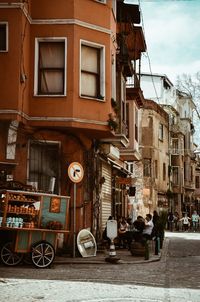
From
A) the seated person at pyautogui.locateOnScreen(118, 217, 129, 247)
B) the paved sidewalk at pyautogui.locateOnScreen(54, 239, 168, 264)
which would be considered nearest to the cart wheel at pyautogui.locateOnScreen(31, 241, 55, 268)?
the paved sidewalk at pyautogui.locateOnScreen(54, 239, 168, 264)

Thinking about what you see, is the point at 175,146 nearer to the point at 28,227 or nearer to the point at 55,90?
the point at 55,90

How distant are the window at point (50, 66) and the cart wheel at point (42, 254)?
581 centimetres

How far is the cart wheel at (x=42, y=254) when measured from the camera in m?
14.4

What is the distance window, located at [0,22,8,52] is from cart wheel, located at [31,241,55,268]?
6434 millimetres

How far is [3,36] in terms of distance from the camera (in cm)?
1778

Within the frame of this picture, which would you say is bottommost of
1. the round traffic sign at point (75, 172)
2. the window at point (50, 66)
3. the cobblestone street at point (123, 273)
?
the cobblestone street at point (123, 273)

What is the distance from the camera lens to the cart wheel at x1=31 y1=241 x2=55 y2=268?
14375mm

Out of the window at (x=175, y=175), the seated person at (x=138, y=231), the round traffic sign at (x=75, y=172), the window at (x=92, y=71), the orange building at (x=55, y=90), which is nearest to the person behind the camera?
the round traffic sign at (x=75, y=172)

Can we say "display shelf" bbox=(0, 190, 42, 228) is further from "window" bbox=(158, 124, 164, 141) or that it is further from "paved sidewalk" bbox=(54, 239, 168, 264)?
"window" bbox=(158, 124, 164, 141)

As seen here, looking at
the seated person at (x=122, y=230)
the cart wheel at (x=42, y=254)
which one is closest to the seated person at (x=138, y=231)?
the seated person at (x=122, y=230)

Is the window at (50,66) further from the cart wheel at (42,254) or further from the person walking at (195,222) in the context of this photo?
the person walking at (195,222)

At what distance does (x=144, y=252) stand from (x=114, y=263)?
2921 mm

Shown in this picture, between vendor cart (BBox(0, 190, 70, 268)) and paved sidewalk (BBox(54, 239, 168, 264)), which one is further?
paved sidewalk (BBox(54, 239, 168, 264))

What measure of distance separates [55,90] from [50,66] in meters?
0.81
